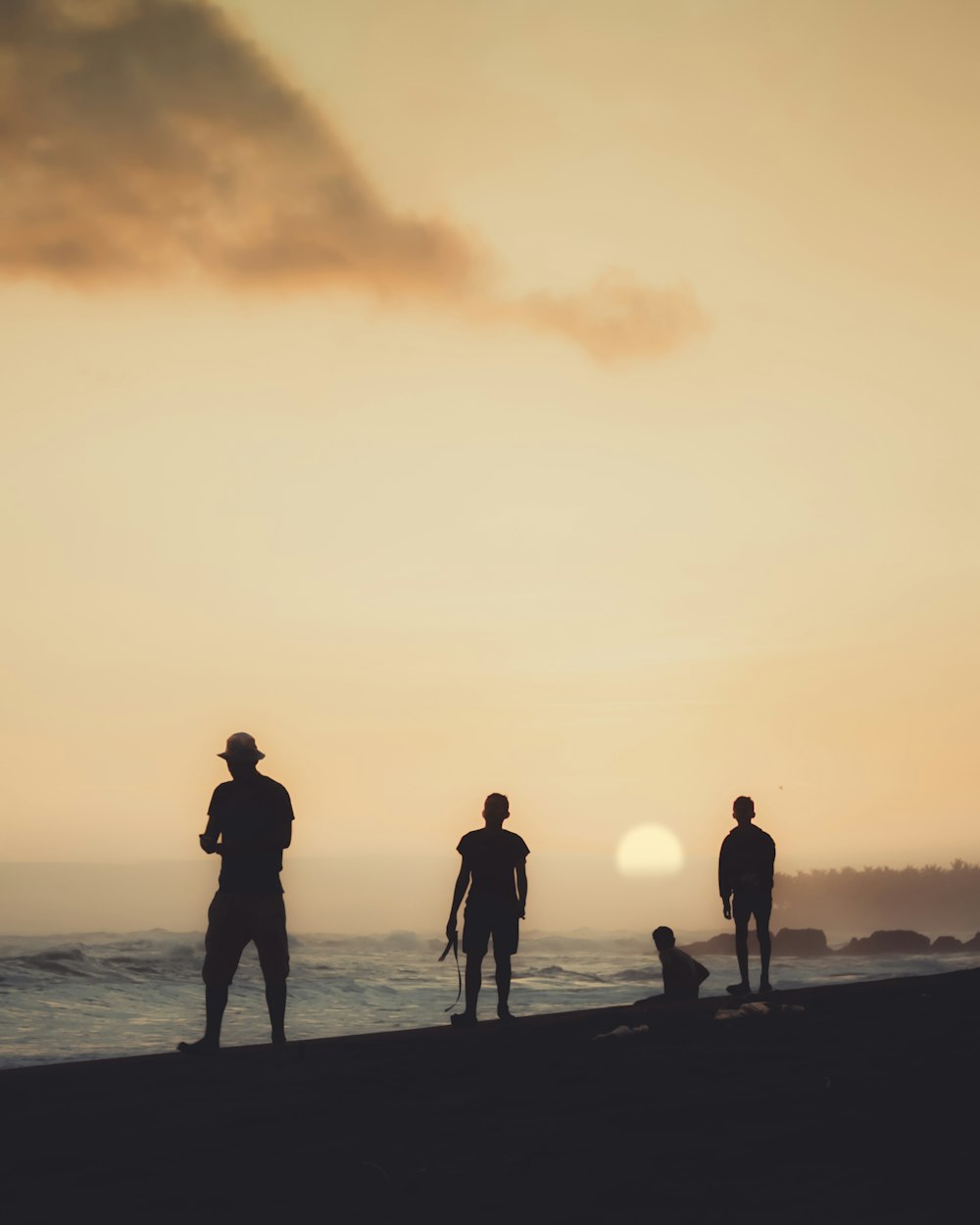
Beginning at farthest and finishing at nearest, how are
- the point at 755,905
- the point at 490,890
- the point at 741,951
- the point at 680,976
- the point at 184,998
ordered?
the point at 184,998
the point at 741,951
the point at 755,905
the point at 680,976
the point at 490,890

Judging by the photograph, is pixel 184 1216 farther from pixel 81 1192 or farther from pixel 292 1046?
pixel 292 1046

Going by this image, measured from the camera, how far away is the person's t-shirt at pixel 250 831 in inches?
375

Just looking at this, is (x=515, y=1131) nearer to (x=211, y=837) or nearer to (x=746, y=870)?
(x=211, y=837)

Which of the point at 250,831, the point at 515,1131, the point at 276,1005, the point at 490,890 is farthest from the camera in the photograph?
the point at 490,890

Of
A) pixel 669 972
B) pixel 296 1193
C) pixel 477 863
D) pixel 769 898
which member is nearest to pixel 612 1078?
pixel 296 1193

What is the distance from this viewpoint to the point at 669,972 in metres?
13.8

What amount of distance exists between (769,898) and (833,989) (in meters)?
1.65

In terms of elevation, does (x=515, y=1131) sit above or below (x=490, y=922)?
below

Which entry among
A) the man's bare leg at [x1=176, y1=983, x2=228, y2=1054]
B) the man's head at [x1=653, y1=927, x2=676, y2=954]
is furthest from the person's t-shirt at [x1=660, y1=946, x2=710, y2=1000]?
the man's bare leg at [x1=176, y1=983, x2=228, y2=1054]

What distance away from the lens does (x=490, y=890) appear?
1208 cm

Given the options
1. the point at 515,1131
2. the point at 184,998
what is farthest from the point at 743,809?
the point at 184,998

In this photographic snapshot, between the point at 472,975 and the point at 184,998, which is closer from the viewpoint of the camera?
the point at 472,975

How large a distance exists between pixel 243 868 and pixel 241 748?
85 cm

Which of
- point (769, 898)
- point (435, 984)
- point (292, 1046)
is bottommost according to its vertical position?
point (435, 984)
